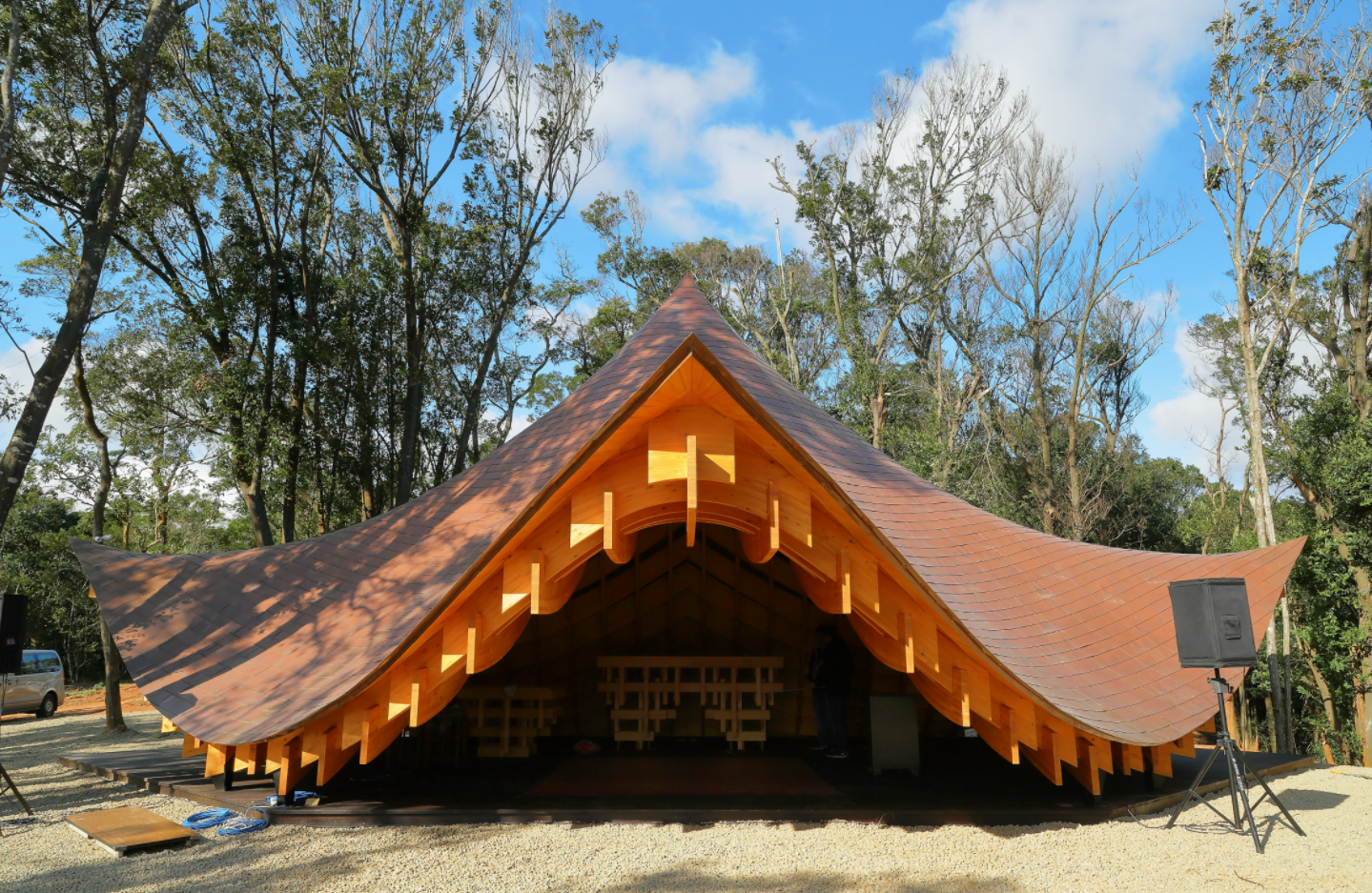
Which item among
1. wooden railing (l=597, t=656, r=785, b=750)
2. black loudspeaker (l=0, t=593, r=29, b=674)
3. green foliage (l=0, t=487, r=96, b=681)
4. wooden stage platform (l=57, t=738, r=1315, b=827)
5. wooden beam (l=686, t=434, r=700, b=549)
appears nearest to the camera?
wooden beam (l=686, t=434, r=700, b=549)

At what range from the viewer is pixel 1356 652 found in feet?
34.4

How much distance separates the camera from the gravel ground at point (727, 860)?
395cm

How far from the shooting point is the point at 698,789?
5.67 metres

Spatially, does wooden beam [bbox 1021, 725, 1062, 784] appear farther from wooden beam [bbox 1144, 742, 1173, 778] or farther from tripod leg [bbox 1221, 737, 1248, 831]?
wooden beam [bbox 1144, 742, 1173, 778]

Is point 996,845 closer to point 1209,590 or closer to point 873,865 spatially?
point 873,865

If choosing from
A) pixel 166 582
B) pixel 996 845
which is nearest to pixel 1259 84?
pixel 996 845

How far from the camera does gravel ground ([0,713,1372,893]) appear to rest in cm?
395

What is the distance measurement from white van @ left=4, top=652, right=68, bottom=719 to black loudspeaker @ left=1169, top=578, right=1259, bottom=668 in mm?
18412

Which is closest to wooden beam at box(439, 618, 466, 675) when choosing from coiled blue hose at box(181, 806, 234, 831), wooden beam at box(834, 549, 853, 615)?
coiled blue hose at box(181, 806, 234, 831)

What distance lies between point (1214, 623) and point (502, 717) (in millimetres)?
5449

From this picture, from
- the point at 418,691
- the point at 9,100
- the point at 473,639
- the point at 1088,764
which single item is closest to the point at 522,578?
the point at 473,639

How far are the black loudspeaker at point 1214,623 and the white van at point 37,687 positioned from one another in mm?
18412

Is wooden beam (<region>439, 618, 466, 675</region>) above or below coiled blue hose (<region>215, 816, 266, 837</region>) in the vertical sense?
above

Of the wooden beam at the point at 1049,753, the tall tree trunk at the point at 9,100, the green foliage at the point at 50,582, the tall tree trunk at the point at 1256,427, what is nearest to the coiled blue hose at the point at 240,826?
the wooden beam at the point at 1049,753
